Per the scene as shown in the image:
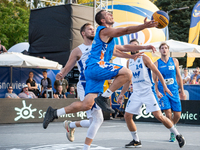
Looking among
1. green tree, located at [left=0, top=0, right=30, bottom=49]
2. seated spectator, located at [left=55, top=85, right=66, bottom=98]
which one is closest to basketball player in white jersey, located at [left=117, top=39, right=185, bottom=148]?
seated spectator, located at [left=55, top=85, right=66, bottom=98]

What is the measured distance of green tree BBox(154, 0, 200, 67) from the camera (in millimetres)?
44594

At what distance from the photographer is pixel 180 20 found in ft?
150

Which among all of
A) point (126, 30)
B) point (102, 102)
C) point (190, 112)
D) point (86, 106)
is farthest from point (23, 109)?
point (126, 30)

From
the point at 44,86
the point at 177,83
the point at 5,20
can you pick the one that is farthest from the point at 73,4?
the point at 5,20

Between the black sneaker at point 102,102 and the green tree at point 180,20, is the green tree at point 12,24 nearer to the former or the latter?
the green tree at point 180,20

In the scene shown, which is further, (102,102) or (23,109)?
(23,109)

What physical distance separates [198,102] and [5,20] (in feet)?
97.8

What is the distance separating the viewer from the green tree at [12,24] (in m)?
37.2

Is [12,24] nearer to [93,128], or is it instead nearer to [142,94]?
[142,94]

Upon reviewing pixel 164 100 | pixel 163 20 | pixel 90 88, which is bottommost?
pixel 164 100

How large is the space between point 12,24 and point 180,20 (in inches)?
852

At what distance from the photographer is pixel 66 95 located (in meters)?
15.8

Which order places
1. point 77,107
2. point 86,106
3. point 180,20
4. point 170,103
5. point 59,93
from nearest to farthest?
point 86,106 < point 77,107 < point 170,103 < point 59,93 < point 180,20

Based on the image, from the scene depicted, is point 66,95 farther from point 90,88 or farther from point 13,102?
point 90,88
